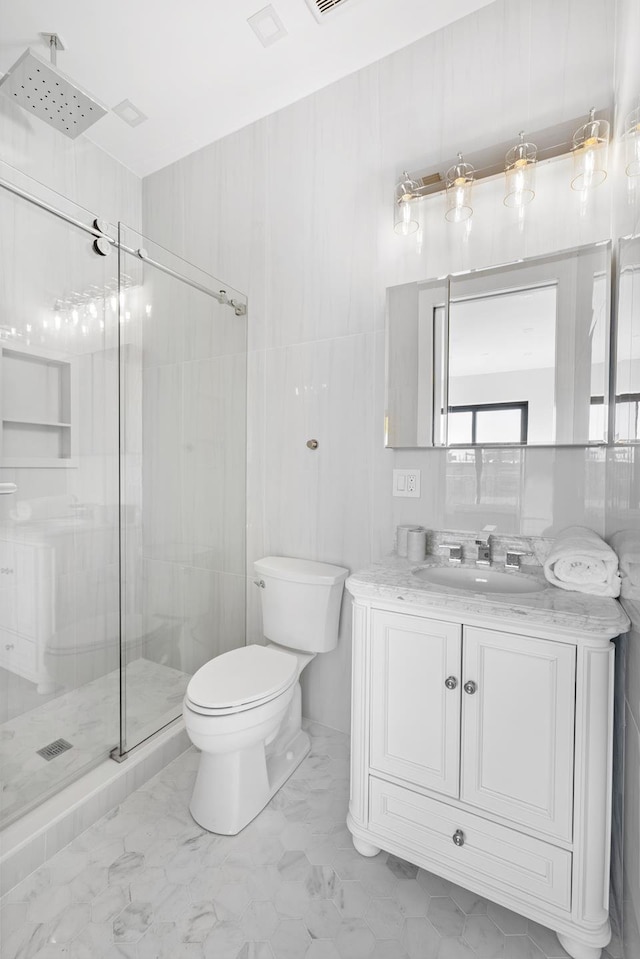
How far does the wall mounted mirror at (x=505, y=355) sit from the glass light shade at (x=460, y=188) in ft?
0.80

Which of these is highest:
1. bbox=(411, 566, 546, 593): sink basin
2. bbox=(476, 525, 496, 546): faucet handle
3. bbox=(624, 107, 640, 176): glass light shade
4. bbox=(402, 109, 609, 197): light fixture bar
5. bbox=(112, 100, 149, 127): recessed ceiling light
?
bbox=(112, 100, 149, 127): recessed ceiling light

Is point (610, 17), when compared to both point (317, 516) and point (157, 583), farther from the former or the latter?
point (157, 583)

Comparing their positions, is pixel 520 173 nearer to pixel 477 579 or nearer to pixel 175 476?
pixel 477 579

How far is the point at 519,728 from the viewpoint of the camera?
105 centimetres

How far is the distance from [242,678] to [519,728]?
85 centimetres

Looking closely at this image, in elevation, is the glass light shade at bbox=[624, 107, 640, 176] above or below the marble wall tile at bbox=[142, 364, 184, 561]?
above

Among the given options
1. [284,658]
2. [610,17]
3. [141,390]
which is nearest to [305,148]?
[610,17]

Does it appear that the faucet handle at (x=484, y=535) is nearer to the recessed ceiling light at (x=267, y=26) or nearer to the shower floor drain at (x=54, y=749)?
the shower floor drain at (x=54, y=749)

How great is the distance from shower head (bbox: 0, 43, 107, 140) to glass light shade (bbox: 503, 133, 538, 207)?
155cm

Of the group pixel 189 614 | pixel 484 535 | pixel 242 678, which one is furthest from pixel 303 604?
pixel 484 535

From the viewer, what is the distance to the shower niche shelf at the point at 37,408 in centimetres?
147

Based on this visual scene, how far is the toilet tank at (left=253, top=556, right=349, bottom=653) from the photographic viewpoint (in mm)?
1726

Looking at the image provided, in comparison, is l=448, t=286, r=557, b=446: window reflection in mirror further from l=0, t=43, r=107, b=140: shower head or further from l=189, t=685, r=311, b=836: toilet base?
l=0, t=43, r=107, b=140: shower head

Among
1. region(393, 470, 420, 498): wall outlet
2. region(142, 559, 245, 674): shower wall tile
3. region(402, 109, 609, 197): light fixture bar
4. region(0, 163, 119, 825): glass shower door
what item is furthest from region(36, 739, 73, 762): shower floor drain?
region(402, 109, 609, 197): light fixture bar
